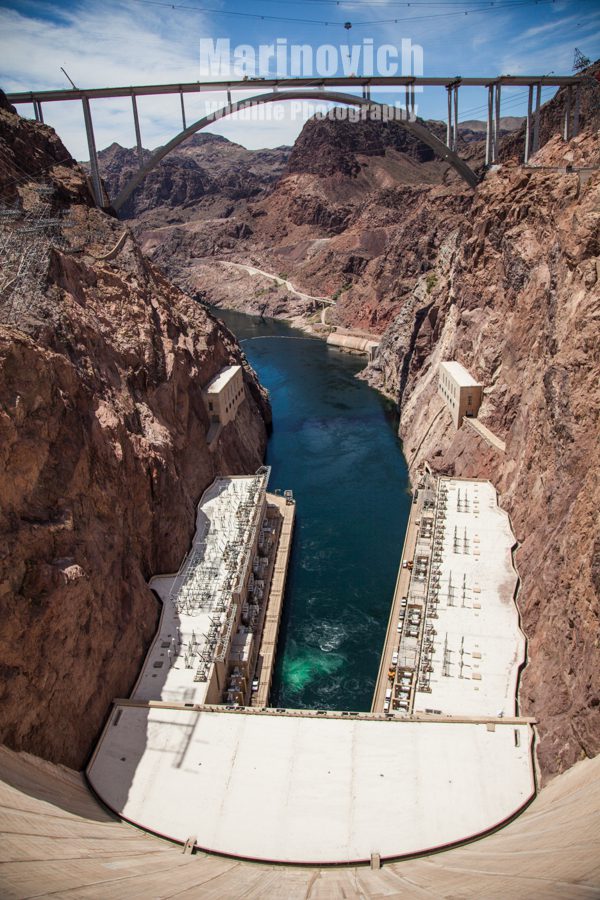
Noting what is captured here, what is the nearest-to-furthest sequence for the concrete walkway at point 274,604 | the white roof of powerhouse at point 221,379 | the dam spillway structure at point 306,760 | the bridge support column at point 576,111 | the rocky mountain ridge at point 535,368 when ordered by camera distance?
the dam spillway structure at point 306,760 < the rocky mountain ridge at point 535,368 < the concrete walkway at point 274,604 < the white roof of powerhouse at point 221,379 < the bridge support column at point 576,111

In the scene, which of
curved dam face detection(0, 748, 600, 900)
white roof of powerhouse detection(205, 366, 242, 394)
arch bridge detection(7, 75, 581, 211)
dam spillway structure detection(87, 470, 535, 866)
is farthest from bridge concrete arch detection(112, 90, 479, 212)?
curved dam face detection(0, 748, 600, 900)

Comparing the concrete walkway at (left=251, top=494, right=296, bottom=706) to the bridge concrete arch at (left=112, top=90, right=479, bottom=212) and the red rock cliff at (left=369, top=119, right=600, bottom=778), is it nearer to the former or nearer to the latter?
the red rock cliff at (left=369, top=119, right=600, bottom=778)

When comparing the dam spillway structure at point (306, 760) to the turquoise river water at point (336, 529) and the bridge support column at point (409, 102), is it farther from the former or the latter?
the bridge support column at point (409, 102)

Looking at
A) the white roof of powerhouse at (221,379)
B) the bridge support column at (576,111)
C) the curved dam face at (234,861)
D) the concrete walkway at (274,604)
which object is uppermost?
the bridge support column at (576,111)

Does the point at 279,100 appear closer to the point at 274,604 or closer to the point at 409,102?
the point at 409,102

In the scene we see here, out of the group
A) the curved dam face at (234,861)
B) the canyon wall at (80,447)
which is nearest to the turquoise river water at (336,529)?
the canyon wall at (80,447)

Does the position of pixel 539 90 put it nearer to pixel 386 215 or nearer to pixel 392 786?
pixel 392 786
